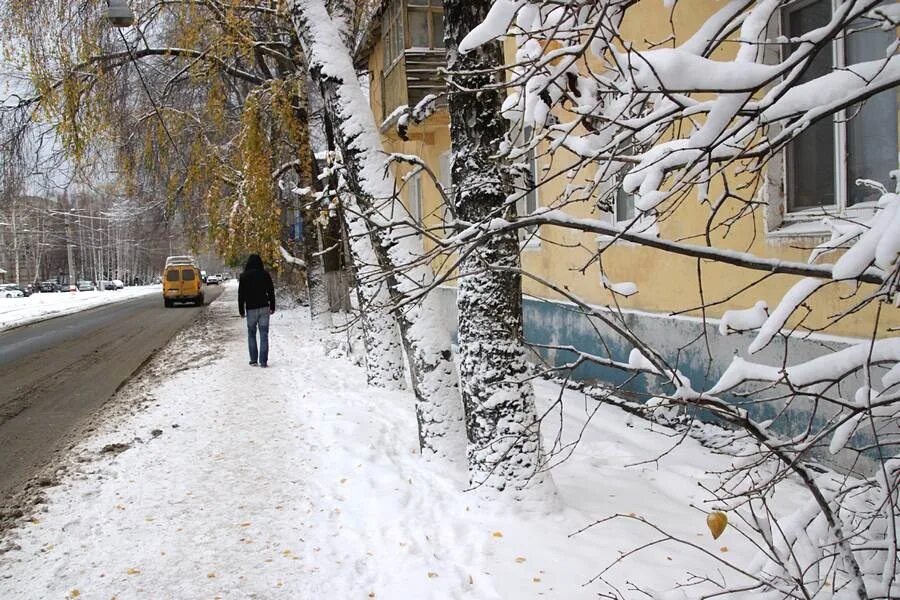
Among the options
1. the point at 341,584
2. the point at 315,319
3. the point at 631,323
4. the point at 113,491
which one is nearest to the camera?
the point at 341,584

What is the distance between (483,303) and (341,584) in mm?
1886

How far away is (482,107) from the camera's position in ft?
14.7

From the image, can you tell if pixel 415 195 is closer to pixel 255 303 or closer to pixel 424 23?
pixel 424 23

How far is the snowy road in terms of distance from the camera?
6.45 m

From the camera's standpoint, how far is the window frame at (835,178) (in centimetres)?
502

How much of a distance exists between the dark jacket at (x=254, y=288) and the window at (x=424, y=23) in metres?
4.50

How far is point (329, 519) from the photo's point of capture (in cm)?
443

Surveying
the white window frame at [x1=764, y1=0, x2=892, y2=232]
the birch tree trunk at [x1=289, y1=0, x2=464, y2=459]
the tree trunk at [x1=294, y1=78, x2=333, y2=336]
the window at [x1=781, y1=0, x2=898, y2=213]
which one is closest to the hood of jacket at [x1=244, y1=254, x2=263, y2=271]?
the tree trunk at [x1=294, y1=78, x2=333, y2=336]

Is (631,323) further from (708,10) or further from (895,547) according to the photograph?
(895,547)

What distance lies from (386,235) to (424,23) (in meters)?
8.20

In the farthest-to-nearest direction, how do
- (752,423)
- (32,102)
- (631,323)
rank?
1. (32,102)
2. (631,323)
3. (752,423)

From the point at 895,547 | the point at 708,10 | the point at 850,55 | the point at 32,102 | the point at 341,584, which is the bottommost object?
the point at 341,584

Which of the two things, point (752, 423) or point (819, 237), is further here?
point (819, 237)

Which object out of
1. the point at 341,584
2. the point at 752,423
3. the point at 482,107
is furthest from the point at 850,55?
the point at 341,584
